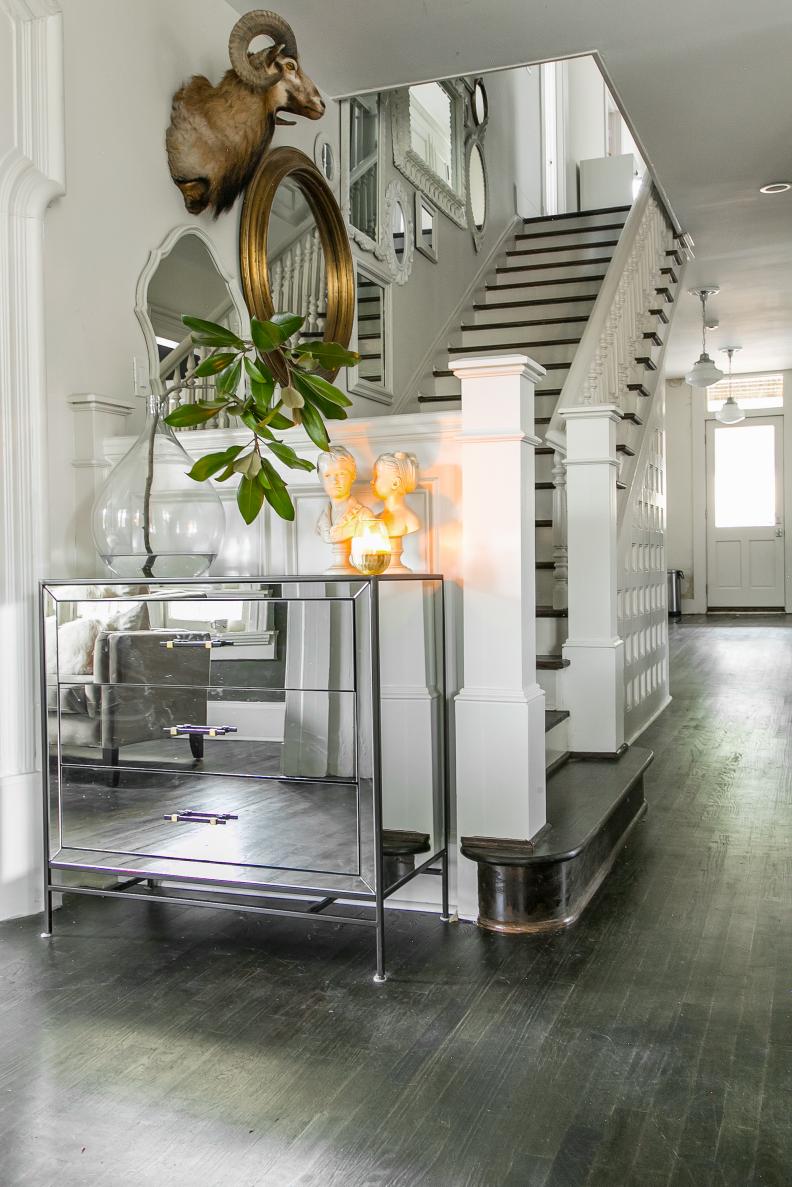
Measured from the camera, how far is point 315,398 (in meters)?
Result: 2.76

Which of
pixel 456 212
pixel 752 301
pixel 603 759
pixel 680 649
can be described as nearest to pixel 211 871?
pixel 603 759

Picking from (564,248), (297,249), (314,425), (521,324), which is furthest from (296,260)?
(564,248)

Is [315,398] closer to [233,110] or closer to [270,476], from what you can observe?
[270,476]

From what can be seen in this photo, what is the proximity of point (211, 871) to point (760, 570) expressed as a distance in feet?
39.7

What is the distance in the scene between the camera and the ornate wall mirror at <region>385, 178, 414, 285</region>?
560 cm

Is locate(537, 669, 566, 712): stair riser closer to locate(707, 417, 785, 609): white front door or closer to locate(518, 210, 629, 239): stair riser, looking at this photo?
locate(518, 210, 629, 239): stair riser

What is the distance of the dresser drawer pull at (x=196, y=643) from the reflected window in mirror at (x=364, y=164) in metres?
3.18

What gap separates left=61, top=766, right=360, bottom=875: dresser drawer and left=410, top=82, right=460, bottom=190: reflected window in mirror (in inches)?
176

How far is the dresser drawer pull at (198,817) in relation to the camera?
254 centimetres

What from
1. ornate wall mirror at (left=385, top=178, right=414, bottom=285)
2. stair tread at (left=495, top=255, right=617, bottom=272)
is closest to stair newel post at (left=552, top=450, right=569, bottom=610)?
ornate wall mirror at (left=385, top=178, right=414, bottom=285)

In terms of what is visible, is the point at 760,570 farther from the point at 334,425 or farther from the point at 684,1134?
the point at 684,1134

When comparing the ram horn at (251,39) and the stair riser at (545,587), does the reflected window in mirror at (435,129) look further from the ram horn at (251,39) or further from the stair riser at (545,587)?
the stair riser at (545,587)

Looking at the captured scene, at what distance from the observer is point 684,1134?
167 centimetres

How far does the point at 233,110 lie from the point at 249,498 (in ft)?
5.70
